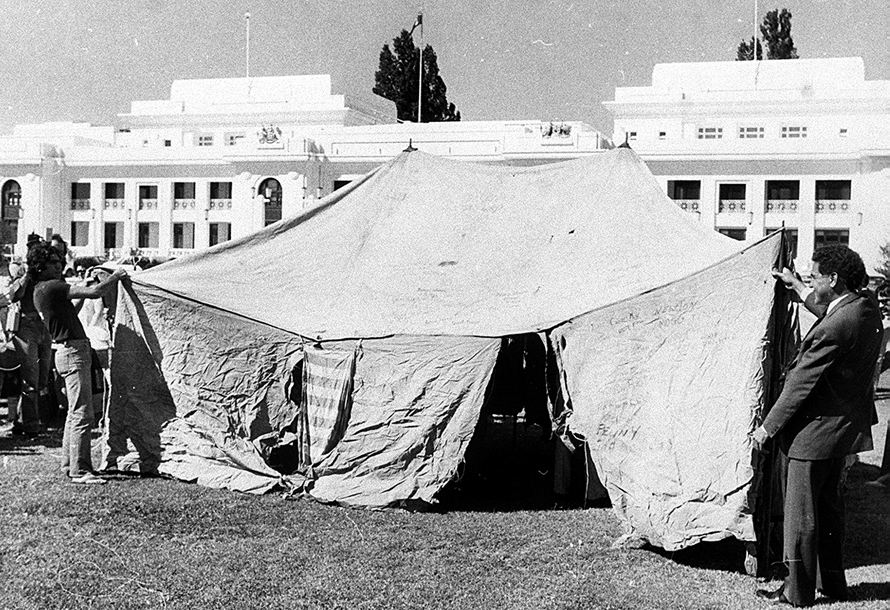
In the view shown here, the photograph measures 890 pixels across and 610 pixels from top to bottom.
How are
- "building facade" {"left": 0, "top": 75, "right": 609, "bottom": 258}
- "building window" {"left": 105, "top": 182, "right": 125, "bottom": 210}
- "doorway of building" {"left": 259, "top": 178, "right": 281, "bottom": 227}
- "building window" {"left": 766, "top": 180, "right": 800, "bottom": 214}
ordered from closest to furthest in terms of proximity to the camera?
"building window" {"left": 766, "top": 180, "right": 800, "bottom": 214} → "building facade" {"left": 0, "top": 75, "right": 609, "bottom": 258} → "doorway of building" {"left": 259, "top": 178, "right": 281, "bottom": 227} → "building window" {"left": 105, "top": 182, "right": 125, "bottom": 210}

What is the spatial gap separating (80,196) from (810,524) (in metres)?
55.2

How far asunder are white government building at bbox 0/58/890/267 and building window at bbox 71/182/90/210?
0.09 metres

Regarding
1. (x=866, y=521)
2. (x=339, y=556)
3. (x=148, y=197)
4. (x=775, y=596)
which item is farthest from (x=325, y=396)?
(x=148, y=197)

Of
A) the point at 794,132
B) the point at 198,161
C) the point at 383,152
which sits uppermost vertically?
the point at 794,132

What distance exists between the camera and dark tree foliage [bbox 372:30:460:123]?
57.7 m

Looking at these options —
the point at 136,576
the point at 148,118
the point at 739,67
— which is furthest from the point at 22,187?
the point at 136,576

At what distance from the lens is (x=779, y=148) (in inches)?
A: 1724

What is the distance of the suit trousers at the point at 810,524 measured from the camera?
540cm

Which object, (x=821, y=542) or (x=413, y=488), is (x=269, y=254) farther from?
(x=821, y=542)

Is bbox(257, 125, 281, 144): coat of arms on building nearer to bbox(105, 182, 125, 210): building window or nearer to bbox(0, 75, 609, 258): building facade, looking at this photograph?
bbox(0, 75, 609, 258): building facade

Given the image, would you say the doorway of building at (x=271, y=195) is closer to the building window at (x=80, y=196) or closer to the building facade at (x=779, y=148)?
the building window at (x=80, y=196)

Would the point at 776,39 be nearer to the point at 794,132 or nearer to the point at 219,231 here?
the point at 794,132

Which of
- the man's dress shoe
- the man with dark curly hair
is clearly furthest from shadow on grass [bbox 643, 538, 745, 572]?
the man with dark curly hair

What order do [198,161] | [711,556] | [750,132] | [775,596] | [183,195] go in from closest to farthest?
[775,596] < [711,556] < [750,132] < [198,161] < [183,195]
